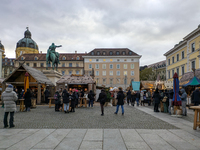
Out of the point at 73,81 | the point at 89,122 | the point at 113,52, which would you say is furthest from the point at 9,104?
the point at 113,52

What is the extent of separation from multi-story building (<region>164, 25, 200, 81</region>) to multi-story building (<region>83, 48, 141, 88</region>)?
856 inches

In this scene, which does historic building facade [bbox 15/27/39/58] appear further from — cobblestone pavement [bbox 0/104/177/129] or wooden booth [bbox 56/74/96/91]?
cobblestone pavement [bbox 0/104/177/129]

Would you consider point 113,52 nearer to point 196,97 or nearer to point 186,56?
point 186,56

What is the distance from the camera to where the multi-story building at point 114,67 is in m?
70.0

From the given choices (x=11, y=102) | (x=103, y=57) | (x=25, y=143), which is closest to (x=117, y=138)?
(x=25, y=143)

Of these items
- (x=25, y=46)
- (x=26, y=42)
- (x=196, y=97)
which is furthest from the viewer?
(x=26, y=42)

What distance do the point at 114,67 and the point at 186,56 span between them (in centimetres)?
3489

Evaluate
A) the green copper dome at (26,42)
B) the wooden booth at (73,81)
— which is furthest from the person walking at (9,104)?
the green copper dome at (26,42)

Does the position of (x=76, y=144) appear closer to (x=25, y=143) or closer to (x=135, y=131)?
(x=25, y=143)

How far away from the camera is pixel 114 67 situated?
2781 inches

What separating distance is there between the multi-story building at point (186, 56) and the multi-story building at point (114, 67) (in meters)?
21.7

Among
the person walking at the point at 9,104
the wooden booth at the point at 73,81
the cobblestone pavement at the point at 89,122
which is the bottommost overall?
the cobblestone pavement at the point at 89,122

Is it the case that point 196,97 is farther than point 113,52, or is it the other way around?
point 113,52

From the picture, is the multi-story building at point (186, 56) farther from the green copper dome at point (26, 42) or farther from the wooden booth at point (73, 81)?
the green copper dome at point (26, 42)
